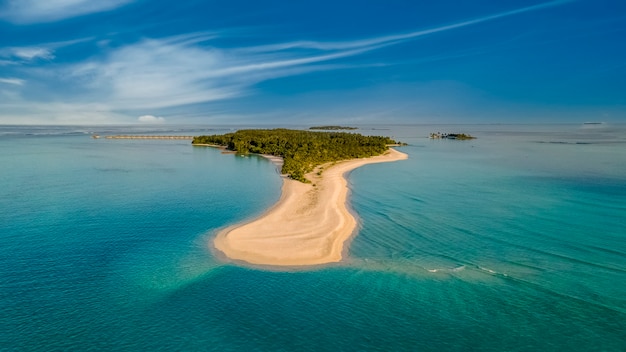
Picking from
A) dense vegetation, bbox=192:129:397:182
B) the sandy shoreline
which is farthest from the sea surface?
dense vegetation, bbox=192:129:397:182

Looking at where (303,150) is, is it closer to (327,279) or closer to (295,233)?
(295,233)

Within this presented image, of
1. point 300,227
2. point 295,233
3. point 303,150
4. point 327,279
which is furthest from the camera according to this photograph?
point 303,150

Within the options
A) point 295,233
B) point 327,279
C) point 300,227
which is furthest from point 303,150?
point 327,279

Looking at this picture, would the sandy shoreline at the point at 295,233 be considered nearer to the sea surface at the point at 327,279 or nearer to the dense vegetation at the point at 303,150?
the sea surface at the point at 327,279

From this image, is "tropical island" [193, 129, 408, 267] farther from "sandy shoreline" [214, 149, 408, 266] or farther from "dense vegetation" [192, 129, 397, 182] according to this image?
"dense vegetation" [192, 129, 397, 182]

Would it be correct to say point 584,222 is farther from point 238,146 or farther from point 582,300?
point 238,146

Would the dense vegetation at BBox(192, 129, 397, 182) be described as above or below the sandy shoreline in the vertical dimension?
above
